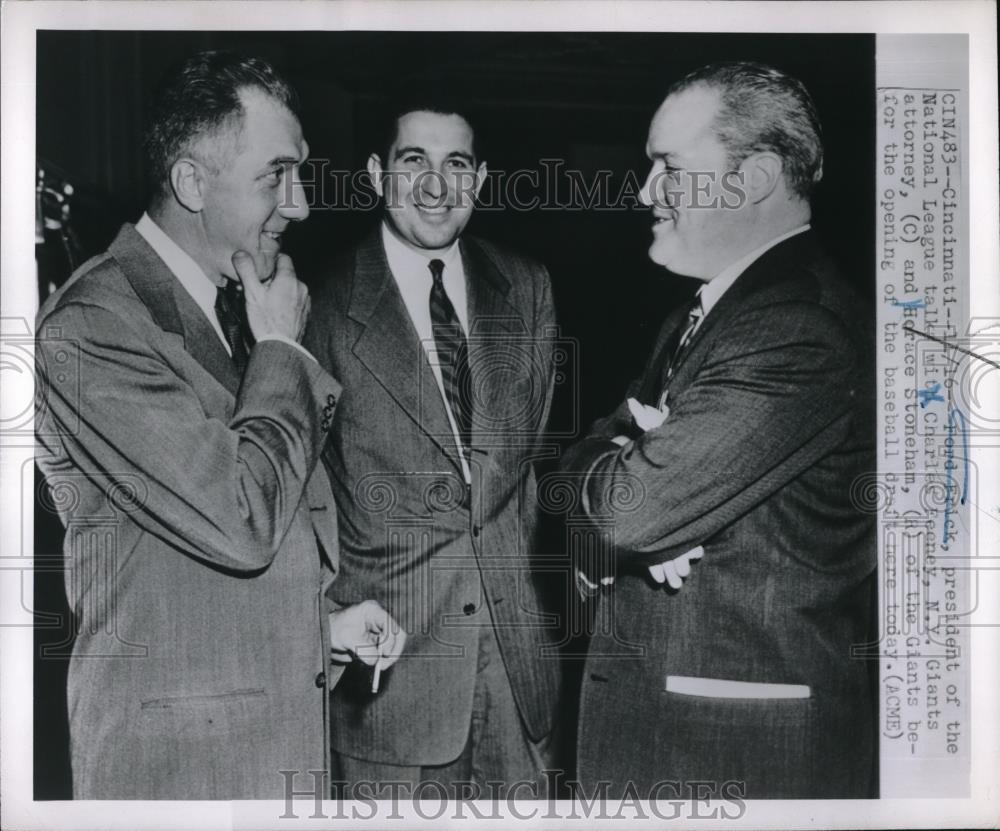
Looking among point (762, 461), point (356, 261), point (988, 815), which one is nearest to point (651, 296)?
point (762, 461)

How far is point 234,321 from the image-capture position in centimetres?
280

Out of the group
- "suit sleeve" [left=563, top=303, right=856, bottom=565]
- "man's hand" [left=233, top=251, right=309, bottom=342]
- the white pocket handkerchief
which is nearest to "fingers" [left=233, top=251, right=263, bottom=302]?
"man's hand" [left=233, top=251, right=309, bottom=342]

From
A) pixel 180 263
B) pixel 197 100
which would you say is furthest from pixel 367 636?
pixel 197 100

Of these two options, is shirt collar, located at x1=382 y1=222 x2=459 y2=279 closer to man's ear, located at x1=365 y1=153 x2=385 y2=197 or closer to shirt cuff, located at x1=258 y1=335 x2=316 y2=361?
man's ear, located at x1=365 y1=153 x2=385 y2=197

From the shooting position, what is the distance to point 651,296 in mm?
2855

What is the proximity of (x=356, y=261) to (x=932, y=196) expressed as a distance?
5.22ft

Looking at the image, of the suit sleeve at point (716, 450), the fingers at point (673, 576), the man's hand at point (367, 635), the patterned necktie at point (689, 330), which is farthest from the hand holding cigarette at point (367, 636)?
the patterned necktie at point (689, 330)

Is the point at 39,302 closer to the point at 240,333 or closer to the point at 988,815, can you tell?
the point at 240,333

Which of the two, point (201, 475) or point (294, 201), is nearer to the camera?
point (201, 475)

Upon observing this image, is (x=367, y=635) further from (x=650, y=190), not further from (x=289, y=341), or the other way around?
(x=650, y=190)

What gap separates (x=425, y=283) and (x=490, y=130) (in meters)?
0.44

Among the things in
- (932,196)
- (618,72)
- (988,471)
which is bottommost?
(988,471)

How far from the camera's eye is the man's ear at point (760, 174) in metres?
2.85

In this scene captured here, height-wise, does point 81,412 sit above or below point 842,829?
above
